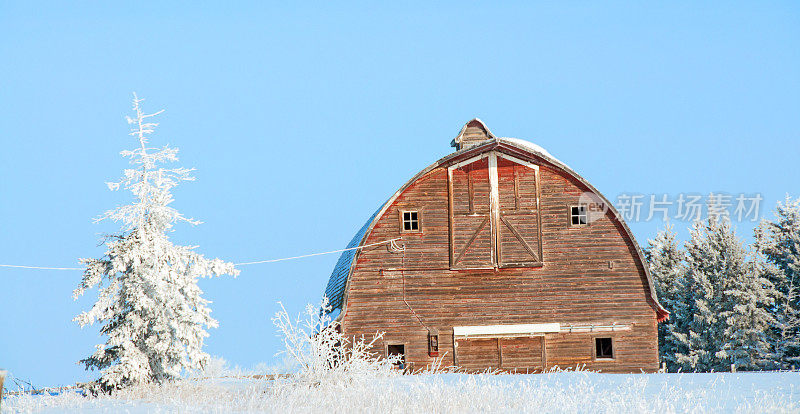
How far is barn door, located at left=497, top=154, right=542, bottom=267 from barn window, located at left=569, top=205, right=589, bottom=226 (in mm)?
1142

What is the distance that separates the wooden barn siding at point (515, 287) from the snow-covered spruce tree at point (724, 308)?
10.5 metres

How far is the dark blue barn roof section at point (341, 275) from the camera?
85.4ft

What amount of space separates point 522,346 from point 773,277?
17.0 m

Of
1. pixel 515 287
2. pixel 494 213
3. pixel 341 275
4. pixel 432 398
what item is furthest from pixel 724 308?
pixel 432 398

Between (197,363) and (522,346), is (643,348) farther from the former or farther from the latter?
(197,363)

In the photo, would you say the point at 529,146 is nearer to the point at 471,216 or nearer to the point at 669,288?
the point at 471,216

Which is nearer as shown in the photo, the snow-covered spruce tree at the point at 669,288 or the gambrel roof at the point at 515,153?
the gambrel roof at the point at 515,153

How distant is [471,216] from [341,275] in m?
5.22

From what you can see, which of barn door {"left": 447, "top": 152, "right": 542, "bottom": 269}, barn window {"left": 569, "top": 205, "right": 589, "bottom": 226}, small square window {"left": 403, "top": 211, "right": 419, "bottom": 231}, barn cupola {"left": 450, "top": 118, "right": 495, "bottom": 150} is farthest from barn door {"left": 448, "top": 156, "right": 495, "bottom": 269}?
barn window {"left": 569, "top": 205, "right": 589, "bottom": 226}

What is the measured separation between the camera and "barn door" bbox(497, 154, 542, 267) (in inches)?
1013

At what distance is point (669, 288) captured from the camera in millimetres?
38688

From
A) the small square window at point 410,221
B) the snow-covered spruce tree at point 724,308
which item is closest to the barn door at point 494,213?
the small square window at point 410,221

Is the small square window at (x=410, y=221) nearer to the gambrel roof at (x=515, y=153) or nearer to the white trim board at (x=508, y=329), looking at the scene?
the gambrel roof at (x=515, y=153)

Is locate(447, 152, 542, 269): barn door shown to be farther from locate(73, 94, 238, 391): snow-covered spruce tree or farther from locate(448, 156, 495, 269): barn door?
locate(73, 94, 238, 391): snow-covered spruce tree
